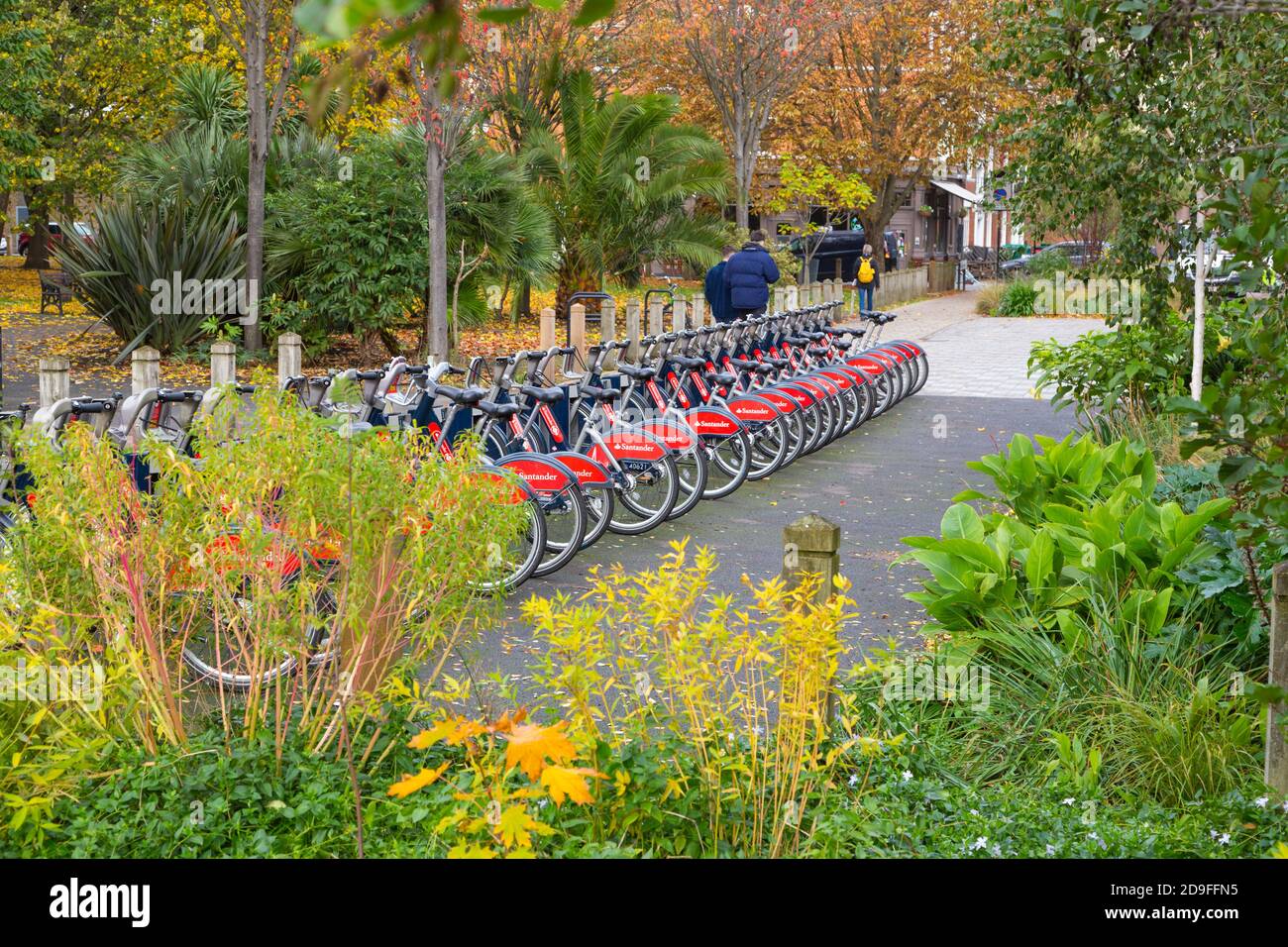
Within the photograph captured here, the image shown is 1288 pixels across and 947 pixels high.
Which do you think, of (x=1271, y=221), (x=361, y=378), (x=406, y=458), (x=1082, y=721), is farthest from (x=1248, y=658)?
(x=361, y=378)

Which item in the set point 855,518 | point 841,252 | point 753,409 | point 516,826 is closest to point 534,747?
point 516,826

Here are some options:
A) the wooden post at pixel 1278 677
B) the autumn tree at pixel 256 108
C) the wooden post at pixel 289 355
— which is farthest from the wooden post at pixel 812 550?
the autumn tree at pixel 256 108

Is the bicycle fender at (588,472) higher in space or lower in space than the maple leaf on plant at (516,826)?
higher

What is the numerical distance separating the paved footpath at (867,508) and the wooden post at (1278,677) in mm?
2150

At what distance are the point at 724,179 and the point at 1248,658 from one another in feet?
68.1

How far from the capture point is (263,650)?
4.30m

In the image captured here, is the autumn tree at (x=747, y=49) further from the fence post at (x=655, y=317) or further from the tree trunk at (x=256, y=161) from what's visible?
the tree trunk at (x=256, y=161)

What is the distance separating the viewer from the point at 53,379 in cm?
762

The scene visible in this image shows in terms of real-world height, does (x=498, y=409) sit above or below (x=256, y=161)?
below

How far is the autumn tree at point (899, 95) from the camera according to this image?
34500mm

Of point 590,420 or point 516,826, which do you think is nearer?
point 516,826
